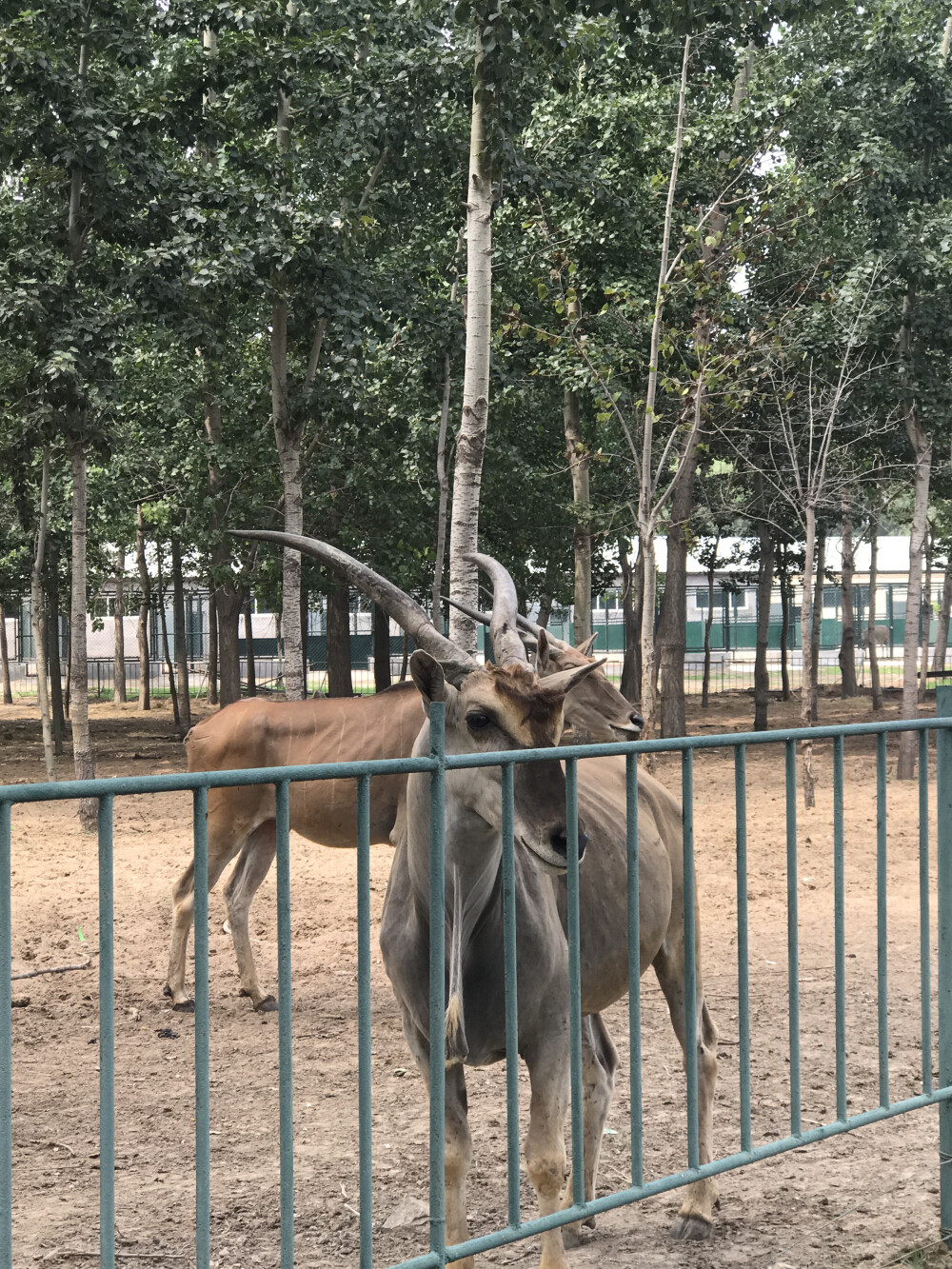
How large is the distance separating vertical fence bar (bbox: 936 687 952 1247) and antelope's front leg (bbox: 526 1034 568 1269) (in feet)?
4.10

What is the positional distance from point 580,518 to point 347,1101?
43.5 ft

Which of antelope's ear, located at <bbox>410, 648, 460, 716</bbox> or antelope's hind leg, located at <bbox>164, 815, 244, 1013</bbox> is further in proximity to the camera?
antelope's hind leg, located at <bbox>164, 815, 244, 1013</bbox>

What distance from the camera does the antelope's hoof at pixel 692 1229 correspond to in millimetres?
4289

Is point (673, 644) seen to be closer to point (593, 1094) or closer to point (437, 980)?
point (593, 1094)

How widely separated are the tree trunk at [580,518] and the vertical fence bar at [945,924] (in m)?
13.8

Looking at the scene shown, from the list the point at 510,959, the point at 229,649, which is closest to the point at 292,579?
the point at 229,649

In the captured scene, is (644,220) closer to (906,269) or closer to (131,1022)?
(906,269)

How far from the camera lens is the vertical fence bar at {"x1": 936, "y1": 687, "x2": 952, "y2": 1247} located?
3984 millimetres

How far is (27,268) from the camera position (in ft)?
40.5

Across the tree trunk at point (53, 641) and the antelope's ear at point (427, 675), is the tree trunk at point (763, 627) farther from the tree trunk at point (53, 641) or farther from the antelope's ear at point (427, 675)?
the antelope's ear at point (427, 675)

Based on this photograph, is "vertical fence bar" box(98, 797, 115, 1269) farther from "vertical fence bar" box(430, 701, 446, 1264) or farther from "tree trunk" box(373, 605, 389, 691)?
"tree trunk" box(373, 605, 389, 691)

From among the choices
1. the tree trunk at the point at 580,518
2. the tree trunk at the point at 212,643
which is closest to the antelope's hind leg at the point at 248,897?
the tree trunk at the point at 580,518

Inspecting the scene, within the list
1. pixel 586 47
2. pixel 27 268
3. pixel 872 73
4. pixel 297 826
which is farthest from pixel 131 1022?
pixel 872 73

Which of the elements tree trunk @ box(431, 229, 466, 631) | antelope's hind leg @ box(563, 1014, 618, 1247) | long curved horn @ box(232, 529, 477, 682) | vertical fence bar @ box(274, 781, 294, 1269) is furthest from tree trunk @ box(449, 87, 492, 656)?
vertical fence bar @ box(274, 781, 294, 1269)
